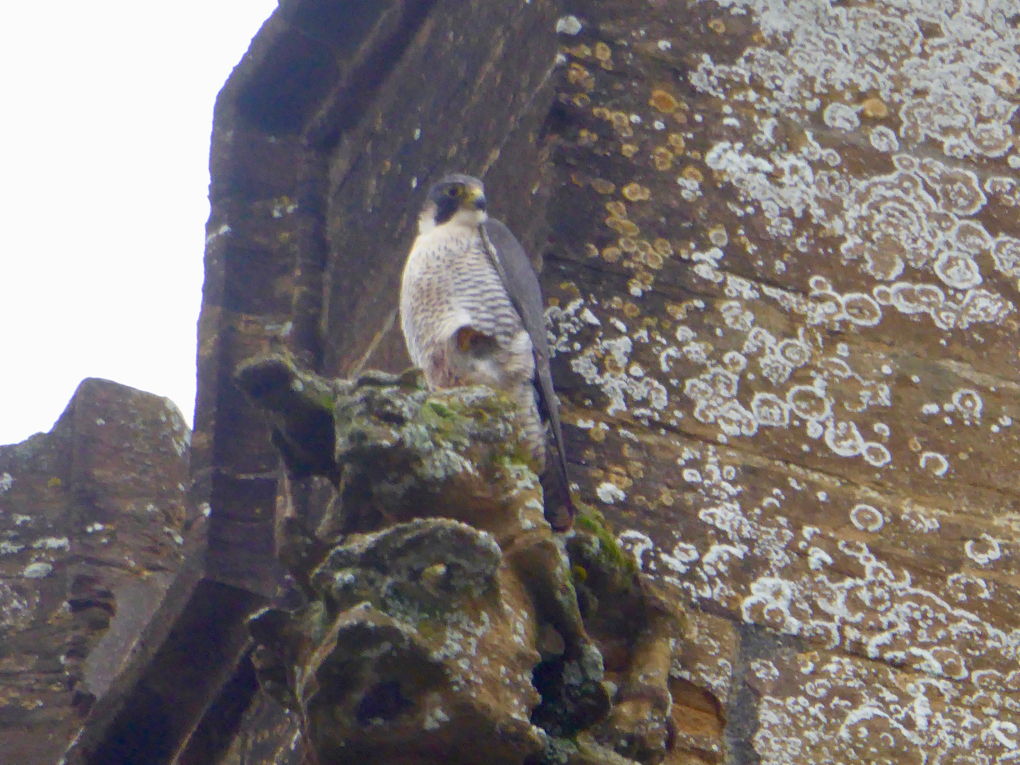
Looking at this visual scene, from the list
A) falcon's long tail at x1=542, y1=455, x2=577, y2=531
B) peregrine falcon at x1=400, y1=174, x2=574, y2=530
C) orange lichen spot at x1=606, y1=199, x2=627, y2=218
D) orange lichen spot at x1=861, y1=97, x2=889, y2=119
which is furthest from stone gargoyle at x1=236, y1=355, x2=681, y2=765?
orange lichen spot at x1=861, y1=97, x2=889, y2=119

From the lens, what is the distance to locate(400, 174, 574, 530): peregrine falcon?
331cm

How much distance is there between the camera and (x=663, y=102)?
159 inches

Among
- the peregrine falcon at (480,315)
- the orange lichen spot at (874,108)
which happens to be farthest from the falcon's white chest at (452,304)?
the orange lichen spot at (874,108)

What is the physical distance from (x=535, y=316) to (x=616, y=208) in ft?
1.43

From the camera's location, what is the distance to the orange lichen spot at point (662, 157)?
12.9 feet

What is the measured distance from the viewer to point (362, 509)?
9.12 feet

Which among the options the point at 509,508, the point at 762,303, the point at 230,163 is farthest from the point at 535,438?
the point at 230,163

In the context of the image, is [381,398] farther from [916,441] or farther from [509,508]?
[916,441]

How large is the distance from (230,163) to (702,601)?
297 centimetres

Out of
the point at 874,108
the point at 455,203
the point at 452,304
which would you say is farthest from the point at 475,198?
the point at 874,108

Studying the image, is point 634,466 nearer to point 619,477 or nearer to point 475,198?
point 619,477

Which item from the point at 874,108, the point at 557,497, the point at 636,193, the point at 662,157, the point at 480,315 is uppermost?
the point at 874,108

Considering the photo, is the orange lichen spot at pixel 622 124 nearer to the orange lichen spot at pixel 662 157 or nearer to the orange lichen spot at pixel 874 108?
the orange lichen spot at pixel 662 157

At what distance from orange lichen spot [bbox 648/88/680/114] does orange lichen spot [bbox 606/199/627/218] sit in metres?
0.31
